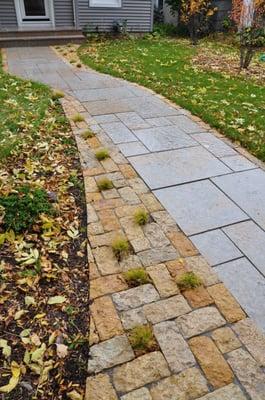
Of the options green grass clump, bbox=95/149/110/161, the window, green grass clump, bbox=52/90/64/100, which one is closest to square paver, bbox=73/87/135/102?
green grass clump, bbox=52/90/64/100

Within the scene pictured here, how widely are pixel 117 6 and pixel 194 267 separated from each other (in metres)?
10.3

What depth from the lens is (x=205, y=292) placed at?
1958 mm

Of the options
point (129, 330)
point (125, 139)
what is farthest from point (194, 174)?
point (129, 330)

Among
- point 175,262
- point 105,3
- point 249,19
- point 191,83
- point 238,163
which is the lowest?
point 175,262

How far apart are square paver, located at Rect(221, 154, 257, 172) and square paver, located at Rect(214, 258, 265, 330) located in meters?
1.31

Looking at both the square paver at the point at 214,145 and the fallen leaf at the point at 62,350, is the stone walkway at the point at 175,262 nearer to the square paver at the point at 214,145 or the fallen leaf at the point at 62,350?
the square paver at the point at 214,145

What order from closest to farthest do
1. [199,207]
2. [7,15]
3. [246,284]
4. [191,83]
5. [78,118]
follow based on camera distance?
[246,284] → [199,207] → [78,118] → [191,83] → [7,15]

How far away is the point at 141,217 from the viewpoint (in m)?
2.51

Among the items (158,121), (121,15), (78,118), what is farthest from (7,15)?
(158,121)

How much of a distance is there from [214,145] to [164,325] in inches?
95.3

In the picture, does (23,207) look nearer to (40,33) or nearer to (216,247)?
(216,247)

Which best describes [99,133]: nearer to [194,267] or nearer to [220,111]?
[220,111]

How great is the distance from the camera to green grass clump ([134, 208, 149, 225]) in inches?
98.0

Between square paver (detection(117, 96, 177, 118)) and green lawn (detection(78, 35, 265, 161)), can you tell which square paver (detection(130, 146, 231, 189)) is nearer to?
green lawn (detection(78, 35, 265, 161))
